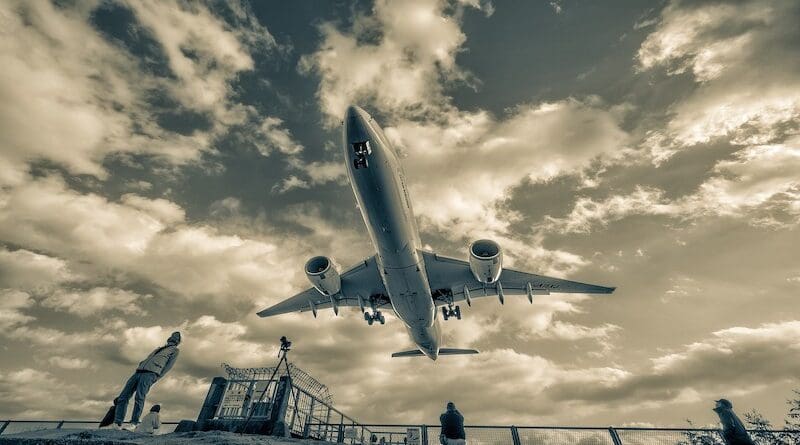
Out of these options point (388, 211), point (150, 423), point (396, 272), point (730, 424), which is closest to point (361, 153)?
point (388, 211)

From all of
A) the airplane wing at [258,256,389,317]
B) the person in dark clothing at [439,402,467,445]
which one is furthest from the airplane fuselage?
the person in dark clothing at [439,402,467,445]

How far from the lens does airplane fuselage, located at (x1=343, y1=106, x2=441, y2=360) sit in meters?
12.8

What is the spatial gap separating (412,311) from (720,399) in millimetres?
12082

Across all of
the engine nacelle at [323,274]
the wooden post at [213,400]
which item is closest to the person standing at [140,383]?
the wooden post at [213,400]

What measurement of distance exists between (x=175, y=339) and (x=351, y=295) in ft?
39.6

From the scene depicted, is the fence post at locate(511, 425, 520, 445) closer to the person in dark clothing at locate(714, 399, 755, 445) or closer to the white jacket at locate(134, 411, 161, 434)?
the person in dark clothing at locate(714, 399, 755, 445)

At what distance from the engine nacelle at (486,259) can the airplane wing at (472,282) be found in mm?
3540

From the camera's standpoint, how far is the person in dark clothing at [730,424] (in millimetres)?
8187

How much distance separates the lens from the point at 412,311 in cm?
1838

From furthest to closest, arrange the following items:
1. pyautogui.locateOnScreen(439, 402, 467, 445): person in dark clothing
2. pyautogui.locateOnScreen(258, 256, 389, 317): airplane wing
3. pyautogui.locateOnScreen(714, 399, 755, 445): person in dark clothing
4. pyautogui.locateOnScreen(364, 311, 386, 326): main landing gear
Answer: pyautogui.locateOnScreen(364, 311, 386, 326): main landing gear, pyautogui.locateOnScreen(258, 256, 389, 317): airplane wing, pyautogui.locateOnScreen(439, 402, 467, 445): person in dark clothing, pyautogui.locateOnScreen(714, 399, 755, 445): person in dark clothing

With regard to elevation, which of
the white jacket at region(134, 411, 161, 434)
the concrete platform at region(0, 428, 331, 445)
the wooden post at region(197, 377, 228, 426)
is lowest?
the concrete platform at region(0, 428, 331, 445)

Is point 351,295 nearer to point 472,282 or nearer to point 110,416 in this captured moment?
point 472,282

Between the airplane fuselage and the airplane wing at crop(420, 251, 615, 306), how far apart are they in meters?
1.84

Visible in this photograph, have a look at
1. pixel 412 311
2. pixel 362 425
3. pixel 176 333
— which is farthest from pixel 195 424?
pixel 412 311
